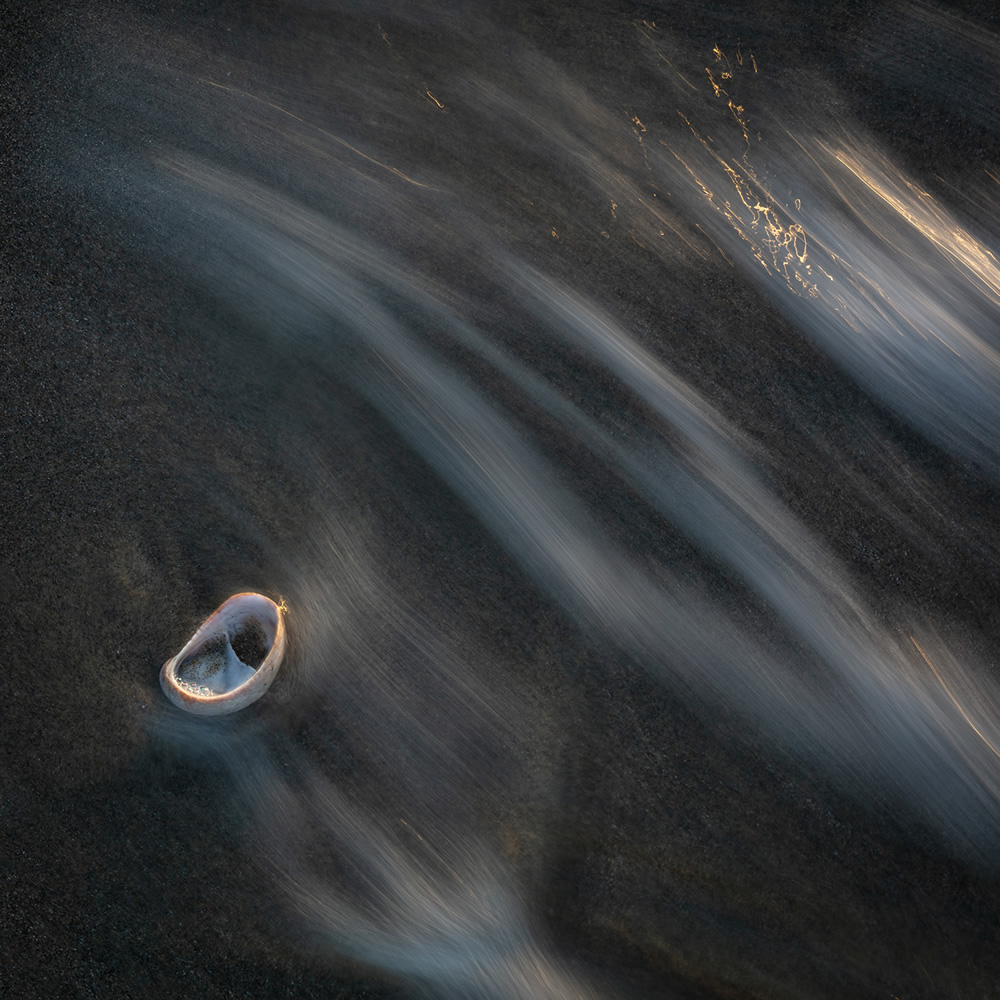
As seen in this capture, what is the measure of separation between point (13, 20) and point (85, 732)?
3453mm

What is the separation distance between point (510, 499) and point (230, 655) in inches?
56.8

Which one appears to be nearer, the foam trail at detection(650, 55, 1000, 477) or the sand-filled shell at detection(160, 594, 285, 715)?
the sand-filled shell at detection(160, 594, 285, 715)

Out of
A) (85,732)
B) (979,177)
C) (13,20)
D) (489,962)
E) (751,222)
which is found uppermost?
(979,177)

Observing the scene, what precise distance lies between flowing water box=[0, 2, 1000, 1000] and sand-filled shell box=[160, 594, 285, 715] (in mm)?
118

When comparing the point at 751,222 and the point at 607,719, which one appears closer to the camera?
the point at 607,719

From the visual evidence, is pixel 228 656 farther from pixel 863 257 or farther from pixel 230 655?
pixel 863 257

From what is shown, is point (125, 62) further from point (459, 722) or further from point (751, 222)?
point (459, 722)

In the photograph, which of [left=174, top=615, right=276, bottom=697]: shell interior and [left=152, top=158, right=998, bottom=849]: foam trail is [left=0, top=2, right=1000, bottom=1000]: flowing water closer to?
[left=152, top=158, right=998, bottom=849]: foam trail

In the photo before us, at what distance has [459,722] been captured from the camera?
3031 millimetres

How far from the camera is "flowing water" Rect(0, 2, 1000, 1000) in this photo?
9.75ft

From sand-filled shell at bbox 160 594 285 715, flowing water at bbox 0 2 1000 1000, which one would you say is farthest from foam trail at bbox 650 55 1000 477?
sand-filled shell at bbox 160 594 285 715

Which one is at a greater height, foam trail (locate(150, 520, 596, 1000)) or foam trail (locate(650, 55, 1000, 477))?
foam trail (locate(650, 55, 1000, 477))

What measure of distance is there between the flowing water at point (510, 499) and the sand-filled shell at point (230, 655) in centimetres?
12

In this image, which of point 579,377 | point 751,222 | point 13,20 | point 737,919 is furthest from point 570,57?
point 737,919
